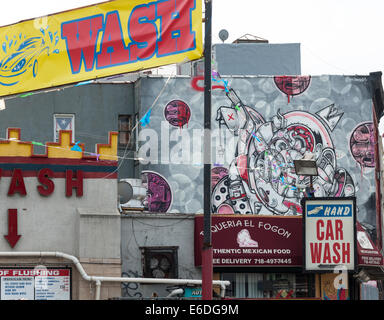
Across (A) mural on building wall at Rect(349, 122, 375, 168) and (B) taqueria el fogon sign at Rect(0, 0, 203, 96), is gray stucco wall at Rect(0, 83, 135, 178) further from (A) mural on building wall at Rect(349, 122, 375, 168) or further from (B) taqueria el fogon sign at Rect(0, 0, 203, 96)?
(B) taqueria el fogon sign at Rect(0, 0, 203, 96)

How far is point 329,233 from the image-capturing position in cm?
2781

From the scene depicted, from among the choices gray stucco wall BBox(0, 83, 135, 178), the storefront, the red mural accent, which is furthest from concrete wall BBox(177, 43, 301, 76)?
the storefront

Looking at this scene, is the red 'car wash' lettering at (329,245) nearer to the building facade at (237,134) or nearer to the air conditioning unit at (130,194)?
the air conditioning unit at (130,194)

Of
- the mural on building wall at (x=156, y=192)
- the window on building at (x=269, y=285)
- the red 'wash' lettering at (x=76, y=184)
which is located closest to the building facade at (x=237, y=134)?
the mural on building wall at (x=156, y=192)

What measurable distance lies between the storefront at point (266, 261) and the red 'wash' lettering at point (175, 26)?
26.5ft

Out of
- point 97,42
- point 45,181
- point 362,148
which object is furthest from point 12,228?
point 362,148

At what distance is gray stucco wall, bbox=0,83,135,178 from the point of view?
40000 millimetres

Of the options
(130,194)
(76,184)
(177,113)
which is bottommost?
(130,194)

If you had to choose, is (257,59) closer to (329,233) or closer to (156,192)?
(156,192)

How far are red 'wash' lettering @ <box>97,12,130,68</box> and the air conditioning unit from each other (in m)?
7.03

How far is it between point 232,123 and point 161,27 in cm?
1901

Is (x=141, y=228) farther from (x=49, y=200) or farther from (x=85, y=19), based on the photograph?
(x=85, y=19)

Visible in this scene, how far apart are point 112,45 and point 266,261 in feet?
33.4

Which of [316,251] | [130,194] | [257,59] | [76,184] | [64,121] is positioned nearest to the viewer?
[76,184]
